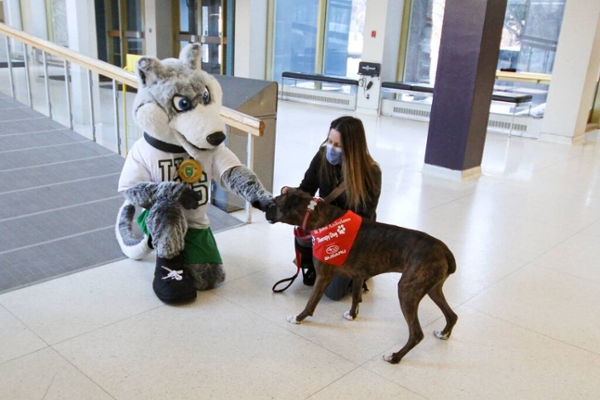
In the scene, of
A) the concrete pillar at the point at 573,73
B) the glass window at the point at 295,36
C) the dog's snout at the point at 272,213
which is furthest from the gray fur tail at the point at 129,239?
the glass window at the point at 295,36

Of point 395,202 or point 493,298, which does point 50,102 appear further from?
point 493,298

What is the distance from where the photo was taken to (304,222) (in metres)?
2.44

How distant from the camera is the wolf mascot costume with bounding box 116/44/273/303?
2.68 meters

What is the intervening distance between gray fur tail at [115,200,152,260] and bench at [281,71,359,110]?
26.7 ft

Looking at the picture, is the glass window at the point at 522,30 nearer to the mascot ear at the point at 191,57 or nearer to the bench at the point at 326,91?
the bench at the point at 326,91

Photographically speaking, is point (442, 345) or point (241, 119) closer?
point (442, 345)

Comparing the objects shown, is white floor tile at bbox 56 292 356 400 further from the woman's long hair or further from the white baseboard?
the white baseboard

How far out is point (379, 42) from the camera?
403 inches

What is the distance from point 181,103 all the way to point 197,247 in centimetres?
79

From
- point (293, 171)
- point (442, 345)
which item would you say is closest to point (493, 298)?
point (442, 345)

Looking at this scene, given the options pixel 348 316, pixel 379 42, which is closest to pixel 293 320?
pixel 348 316

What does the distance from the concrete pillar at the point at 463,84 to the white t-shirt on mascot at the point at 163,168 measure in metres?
3.53

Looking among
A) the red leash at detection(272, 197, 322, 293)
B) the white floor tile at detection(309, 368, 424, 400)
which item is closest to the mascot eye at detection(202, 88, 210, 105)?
the red leash at detection(272, 197, 322, 293)

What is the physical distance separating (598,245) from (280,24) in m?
9.77
